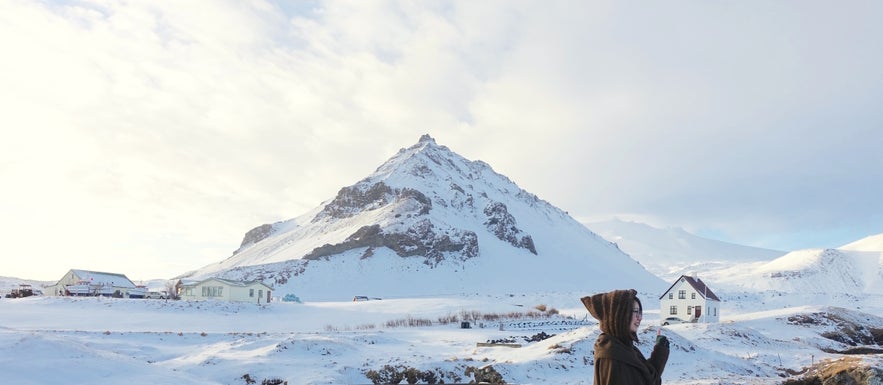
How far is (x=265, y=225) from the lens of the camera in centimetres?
16975

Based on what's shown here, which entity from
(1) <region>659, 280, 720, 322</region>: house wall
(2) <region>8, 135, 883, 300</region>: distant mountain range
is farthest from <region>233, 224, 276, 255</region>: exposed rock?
(1) <region>659, 280, 720, 322</region>: house wall

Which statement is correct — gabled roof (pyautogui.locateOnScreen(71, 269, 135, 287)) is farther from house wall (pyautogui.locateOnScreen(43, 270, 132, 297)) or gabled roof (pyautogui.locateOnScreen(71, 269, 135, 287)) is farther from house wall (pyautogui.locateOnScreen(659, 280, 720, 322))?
house wall (pyautogui.locateOnScreen(659, 280, 720, 322))

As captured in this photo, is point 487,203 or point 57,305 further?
point 487,203

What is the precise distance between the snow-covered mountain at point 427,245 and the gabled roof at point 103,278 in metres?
26.8

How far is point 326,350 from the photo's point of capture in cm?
2803

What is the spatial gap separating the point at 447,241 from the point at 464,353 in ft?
305

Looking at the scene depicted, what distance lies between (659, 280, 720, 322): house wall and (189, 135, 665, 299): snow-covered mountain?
52.5 meters

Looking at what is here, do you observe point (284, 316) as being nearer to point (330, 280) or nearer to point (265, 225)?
point (330, 280)

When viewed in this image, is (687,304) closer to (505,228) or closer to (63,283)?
(63,283)

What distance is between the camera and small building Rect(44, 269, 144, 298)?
71500 mm

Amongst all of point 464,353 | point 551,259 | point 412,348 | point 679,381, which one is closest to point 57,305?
point 412,348

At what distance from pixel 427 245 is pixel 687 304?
237 feet

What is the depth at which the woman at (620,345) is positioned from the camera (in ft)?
16.0

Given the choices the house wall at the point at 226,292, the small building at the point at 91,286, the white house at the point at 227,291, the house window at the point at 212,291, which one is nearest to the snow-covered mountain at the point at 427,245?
the white house at the point at 227,291
